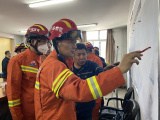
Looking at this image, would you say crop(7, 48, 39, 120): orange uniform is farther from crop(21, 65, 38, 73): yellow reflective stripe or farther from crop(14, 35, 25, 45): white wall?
crop(14, 35, 25, 45): white wall

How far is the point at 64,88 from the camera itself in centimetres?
68

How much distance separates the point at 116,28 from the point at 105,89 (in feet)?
20.2

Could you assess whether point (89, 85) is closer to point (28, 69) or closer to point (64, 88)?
point (64, 88)

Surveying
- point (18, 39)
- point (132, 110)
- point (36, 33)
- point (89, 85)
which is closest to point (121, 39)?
point (36, 33)

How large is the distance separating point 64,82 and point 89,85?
0.15 metres

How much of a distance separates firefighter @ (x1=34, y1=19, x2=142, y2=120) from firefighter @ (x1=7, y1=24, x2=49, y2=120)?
0.48 m

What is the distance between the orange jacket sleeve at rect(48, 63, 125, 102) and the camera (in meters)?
0.63

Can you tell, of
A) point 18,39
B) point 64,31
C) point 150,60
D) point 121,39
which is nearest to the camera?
point 150,60

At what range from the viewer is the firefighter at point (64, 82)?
2.09 feet

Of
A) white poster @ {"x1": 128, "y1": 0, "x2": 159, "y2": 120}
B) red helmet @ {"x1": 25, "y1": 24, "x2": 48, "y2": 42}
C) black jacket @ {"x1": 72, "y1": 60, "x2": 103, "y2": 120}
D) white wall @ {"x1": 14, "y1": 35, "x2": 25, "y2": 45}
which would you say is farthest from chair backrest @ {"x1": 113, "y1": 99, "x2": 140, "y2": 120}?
white wall @ {"x1": 14, "y1": 35, "x2": 25, "y2": 45}

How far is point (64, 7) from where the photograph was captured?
3490mm

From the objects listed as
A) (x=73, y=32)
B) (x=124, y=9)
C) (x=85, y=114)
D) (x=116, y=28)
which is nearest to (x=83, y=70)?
(x=85, y=114)

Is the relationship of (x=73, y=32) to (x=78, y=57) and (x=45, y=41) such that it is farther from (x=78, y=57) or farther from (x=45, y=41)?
(x=78, y=57)

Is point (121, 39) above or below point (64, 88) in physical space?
above
